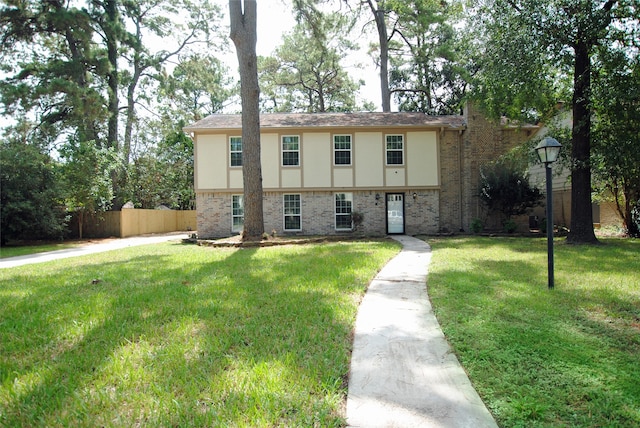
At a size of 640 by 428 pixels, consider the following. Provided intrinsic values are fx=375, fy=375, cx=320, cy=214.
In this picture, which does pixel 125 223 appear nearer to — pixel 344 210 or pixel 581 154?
pixel 344 210

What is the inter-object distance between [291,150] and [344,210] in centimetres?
369

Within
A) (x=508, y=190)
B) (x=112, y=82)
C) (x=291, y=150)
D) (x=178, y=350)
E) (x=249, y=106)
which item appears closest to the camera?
(x=178, y=350)

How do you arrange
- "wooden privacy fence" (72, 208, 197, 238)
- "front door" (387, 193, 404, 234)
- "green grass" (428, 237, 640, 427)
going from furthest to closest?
"wooden privacy fence" (72, 208, 197, 238)
"front door" (387, 193, 404, 234)
"green grass" (428, 237, 640, 427)

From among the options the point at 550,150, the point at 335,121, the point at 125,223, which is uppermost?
the point at 335,121

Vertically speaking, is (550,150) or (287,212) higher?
(550,150)

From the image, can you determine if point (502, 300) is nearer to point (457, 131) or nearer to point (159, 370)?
point (159, 370)

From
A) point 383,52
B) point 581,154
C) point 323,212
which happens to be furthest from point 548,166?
point 383,52

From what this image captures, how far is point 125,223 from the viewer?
70.9 ft

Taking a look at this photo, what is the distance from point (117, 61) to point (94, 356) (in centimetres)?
2655

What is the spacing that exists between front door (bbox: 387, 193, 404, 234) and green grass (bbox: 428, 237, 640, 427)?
31.9 feet

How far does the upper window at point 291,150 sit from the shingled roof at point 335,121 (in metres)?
0.63

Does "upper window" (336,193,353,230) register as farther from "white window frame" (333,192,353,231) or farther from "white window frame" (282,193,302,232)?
"white window frame" (282,193,302,232)

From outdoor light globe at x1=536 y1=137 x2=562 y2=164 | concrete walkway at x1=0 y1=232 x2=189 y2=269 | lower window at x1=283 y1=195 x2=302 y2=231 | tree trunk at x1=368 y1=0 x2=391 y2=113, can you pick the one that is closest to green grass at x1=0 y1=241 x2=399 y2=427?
outdoor light globe at x1=536 y1=137 x2=562 y2=164

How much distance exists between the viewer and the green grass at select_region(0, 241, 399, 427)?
2400 mm
